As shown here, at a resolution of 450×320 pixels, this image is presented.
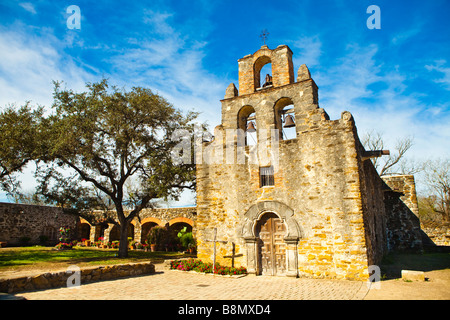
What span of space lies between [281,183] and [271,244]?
88.9 inches

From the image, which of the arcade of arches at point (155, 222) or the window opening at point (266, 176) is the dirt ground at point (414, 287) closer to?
the window opening at point (266, 176)

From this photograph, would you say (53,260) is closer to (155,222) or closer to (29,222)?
(155,222)

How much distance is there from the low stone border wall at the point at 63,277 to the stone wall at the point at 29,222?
1809 centimetres

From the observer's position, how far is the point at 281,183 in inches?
409

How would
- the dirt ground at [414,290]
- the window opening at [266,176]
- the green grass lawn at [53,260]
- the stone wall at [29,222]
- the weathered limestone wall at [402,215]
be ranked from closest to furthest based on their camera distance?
the dirt ground at [414,290]
the window opening at [266,176]
the green grass lawn at [53,260]
the weathered limestone wall at [402,215]
the stone wall at [29,222]

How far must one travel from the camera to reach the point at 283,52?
11305mm

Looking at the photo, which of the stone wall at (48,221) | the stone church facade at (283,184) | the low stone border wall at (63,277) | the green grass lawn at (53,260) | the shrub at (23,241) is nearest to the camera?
the low stone border wall at (63,277)

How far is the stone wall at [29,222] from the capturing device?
21970 mm

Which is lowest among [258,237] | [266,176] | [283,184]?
[258,237]

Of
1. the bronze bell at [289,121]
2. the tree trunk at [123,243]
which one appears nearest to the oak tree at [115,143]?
the tree trunk at [123,243]

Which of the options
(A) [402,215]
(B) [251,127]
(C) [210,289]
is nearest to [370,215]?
(B) [251,127]

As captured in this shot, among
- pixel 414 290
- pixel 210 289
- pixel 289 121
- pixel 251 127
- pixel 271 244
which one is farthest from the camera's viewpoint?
pixel 251 127

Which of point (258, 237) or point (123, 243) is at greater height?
point (258, 237)

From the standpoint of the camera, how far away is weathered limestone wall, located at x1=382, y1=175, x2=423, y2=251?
16.8 metres
